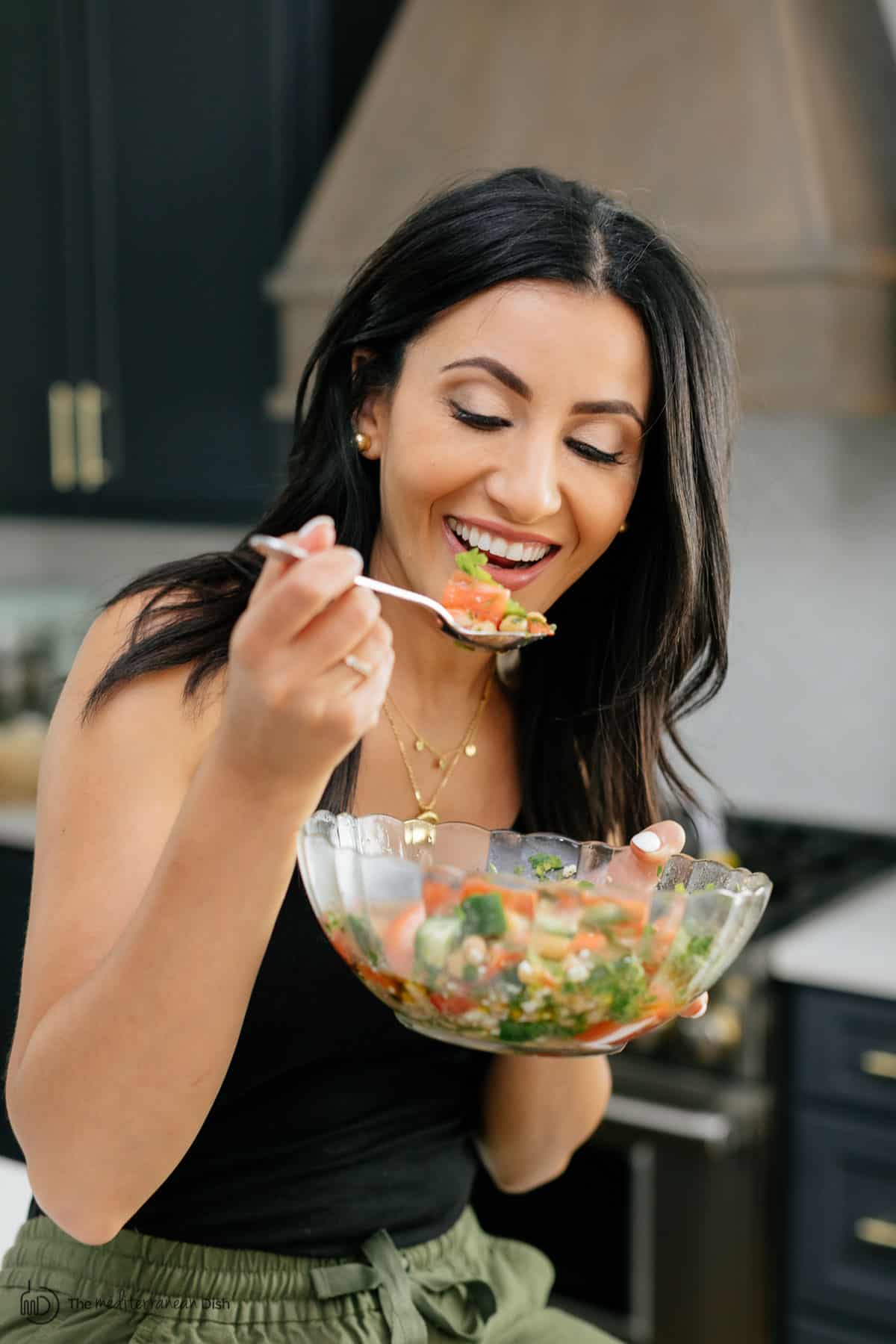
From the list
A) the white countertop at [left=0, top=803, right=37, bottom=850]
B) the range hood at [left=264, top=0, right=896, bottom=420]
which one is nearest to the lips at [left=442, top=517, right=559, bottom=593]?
the range hood at [left=264, top=0, right=896, bottom=420]

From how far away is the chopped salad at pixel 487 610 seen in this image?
1.05 m

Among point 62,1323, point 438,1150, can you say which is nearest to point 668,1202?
point 438,1150

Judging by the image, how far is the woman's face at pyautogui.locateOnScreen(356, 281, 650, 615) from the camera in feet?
3.60

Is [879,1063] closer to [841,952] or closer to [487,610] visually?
[841,952]

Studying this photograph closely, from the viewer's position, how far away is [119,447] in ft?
10.1

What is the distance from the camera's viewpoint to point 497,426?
111 cm

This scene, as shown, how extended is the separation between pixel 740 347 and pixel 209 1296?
1.51 metres

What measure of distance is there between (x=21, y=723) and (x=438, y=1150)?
2.06m

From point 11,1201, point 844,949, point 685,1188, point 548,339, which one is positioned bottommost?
point 685,1188

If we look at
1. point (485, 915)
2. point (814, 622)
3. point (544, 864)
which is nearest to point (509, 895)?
point (485, 915)

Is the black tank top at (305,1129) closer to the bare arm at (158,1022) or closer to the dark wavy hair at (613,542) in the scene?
the dark wavy hair at (613,542)

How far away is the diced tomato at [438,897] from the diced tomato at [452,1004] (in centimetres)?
5

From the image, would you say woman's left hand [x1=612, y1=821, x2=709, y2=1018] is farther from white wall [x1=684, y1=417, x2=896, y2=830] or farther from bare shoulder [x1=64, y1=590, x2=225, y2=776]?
white wall [x1=684, y1=417, x2=896, y2=830]

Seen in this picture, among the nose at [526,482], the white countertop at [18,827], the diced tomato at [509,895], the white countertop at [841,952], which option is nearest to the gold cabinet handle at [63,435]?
the white countertop at [18,827]
